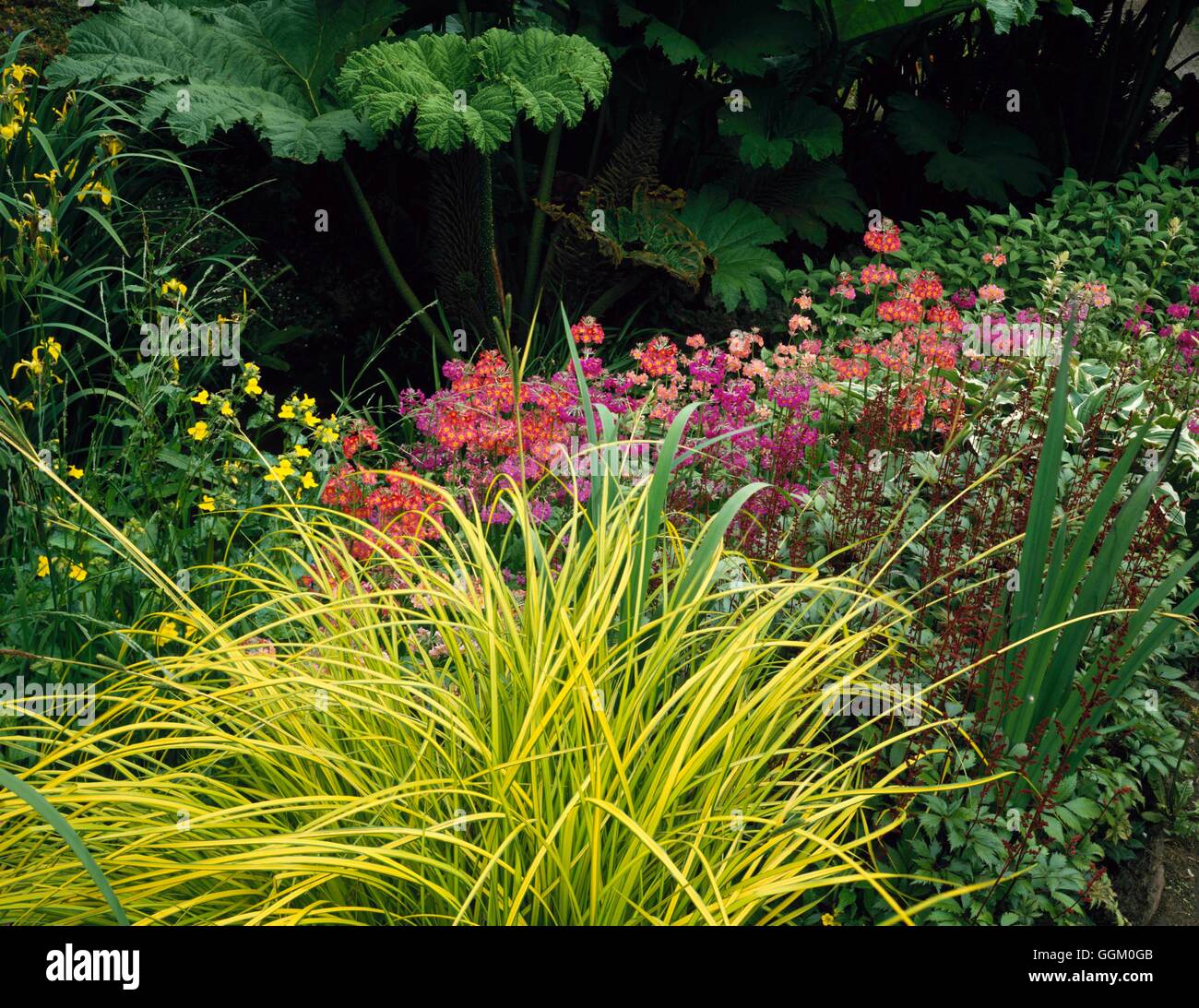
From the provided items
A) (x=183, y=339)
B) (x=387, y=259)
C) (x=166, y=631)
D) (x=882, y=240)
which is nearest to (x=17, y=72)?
(x=183, y=339)

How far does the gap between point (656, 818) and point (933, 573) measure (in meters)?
1.03

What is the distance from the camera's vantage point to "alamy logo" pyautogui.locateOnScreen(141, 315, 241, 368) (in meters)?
2.99

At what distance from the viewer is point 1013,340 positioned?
343 centimetres

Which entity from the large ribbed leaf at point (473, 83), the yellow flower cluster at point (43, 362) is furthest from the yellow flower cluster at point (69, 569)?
the large ribbed leaf at point (473, 83)

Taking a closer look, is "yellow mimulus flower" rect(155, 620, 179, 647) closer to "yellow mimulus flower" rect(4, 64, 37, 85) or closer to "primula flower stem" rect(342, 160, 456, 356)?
"yellow mimulus flower" rect(4, 64, 37, 85)

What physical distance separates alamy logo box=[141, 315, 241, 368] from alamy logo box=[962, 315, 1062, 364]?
217 cm

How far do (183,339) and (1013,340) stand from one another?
2413 millimetres

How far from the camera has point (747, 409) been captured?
11.2 feet

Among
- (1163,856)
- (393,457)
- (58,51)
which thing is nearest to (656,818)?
(1163,856)

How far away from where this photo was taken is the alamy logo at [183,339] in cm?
299

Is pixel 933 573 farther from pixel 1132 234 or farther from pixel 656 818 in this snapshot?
pixel 1132 234

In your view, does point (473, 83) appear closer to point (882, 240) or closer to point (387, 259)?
point (387, 259)

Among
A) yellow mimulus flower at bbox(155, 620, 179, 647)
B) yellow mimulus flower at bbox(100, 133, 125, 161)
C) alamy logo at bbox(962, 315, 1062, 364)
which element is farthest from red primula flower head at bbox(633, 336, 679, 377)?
yellow mimulus flower at bbox(100, 133, 125, 161)

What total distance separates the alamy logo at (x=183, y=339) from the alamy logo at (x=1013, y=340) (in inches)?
85.4
